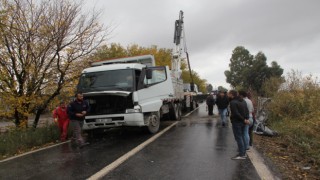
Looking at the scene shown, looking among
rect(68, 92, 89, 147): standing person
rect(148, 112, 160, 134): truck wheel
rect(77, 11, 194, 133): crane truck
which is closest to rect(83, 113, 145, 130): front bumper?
rect(77, 11, 194, 133): crane truck

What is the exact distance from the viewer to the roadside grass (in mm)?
9172

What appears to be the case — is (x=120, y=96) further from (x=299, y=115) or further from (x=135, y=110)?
(x=299, y=115)

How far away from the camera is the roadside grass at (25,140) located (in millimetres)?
9172

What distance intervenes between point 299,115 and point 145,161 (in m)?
8.58

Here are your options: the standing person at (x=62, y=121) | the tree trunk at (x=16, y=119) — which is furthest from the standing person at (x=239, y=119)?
the tree trunk at (x=16, y=119)

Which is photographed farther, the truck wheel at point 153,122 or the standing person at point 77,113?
the truck wheel at point 153,122

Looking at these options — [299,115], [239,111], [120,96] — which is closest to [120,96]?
[120,96]

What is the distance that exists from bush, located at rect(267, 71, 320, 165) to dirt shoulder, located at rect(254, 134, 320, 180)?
0.21m

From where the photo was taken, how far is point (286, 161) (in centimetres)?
728

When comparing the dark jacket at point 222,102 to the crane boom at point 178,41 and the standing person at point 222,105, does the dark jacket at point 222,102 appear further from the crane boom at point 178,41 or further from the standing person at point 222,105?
the crane boom at point 178,41

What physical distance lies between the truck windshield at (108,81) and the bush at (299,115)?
17.8 ft

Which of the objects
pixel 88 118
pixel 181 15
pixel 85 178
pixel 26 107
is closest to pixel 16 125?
pixel 26 107

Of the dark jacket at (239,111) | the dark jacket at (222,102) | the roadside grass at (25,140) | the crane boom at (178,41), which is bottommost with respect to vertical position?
the roadside grass at (25,140)

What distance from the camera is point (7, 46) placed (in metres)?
12.0
